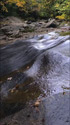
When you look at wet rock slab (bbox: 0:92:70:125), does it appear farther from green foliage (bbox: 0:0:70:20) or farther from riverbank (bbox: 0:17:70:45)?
green foliage (bbox: 0:0:70:20)

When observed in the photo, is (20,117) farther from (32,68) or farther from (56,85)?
(32,68)

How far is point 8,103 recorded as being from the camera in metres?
2.54

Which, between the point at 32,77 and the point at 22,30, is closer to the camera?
the point at 32,77

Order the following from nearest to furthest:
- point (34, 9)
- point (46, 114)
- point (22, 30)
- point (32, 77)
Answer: point (46, 114) → point (32, 77) → point (22, 30) → point (34, 9)

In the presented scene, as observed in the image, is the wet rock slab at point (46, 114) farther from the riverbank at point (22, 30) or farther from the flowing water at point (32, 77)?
the riverbank at point (22, 30)

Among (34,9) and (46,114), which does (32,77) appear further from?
(34,9)

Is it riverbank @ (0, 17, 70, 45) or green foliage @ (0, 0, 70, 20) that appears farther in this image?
green foliage @ (0, 0, 70, 20)

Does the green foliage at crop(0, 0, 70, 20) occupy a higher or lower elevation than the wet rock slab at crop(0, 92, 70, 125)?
higher

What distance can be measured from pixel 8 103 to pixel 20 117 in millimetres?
541

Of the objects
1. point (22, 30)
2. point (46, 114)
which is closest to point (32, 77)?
point (46, 114)

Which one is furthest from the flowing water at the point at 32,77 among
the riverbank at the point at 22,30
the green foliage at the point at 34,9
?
the green foliage at the point at 34,9

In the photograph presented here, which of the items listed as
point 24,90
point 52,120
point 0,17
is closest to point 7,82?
point 24,90

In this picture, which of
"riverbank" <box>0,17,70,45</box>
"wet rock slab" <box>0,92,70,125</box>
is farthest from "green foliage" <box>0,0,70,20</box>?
"wet rock slab" <box>0,92,70,125</box>

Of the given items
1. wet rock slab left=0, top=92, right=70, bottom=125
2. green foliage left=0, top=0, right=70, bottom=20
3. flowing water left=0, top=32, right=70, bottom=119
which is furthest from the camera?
green foliage left=0, top=0, right=70, bottom=20
